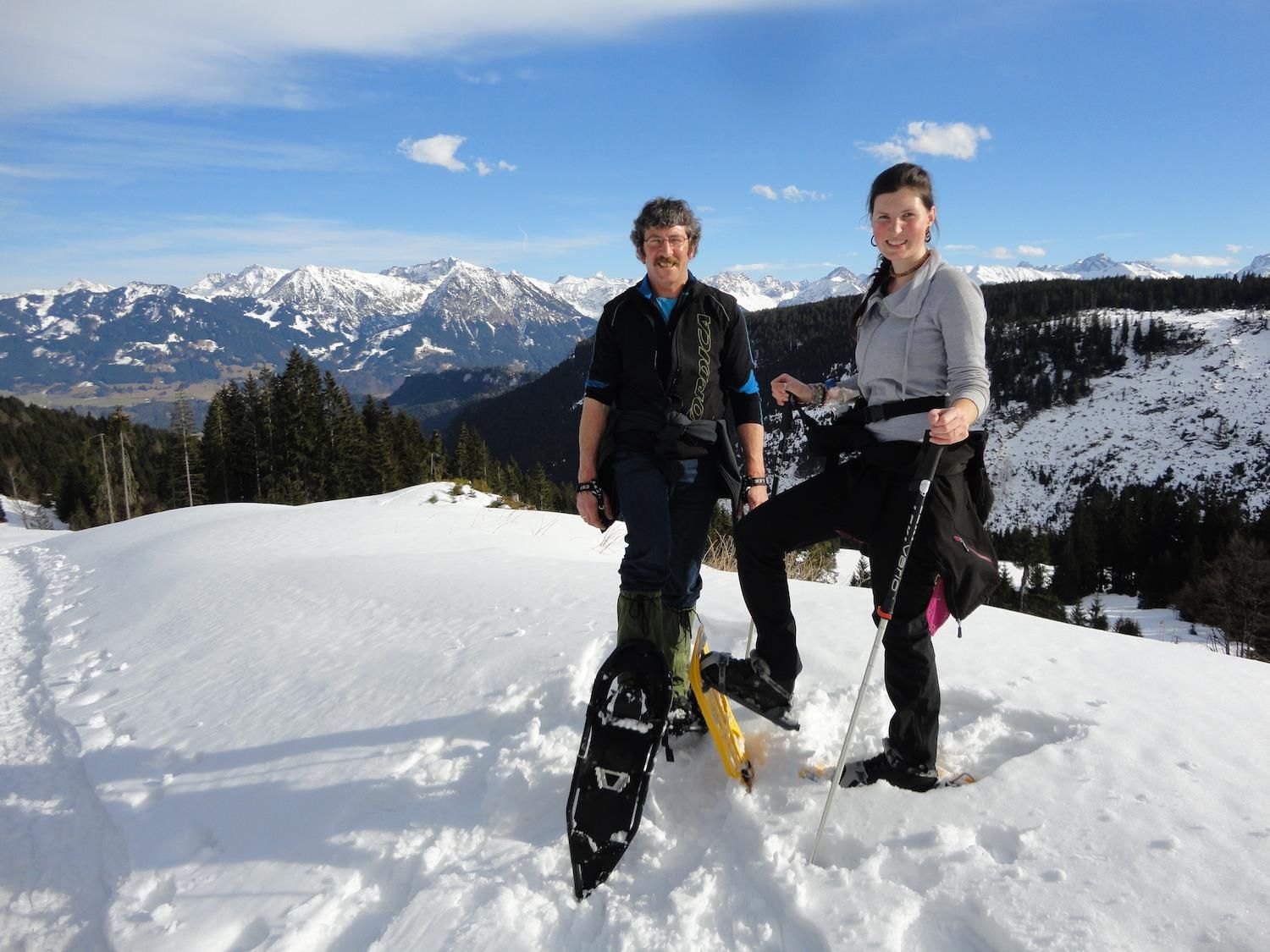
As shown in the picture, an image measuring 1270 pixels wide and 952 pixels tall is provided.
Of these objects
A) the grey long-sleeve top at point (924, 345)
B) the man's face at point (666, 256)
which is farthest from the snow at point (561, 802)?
the man's face at point (666, 256)

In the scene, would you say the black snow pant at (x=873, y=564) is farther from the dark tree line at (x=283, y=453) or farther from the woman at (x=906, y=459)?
the dark tree line at (x=283, y=453)

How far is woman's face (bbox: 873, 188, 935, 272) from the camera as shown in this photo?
2.94m

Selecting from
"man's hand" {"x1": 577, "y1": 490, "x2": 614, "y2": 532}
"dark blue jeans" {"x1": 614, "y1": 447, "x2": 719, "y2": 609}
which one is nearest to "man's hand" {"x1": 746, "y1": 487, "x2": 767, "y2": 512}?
"dark blue jeans" {"x1": 614, "y1": 447, "x2": 719, "y2": 609}

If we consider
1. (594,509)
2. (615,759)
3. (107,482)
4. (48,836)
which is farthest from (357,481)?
(615,759)

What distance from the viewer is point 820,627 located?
4797mm

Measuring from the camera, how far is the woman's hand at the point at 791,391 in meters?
3.50

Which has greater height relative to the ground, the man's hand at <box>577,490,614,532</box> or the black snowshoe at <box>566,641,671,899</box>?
the man's hand at <box>577,490,614,532</box>

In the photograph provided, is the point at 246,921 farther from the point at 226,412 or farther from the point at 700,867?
the point at 226,412

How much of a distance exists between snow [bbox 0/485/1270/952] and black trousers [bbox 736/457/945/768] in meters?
0.36

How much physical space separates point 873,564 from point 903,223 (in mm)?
→ 1531

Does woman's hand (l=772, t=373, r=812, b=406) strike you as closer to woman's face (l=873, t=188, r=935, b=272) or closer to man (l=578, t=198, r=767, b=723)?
man (l=578, t=198, r=767, b=723)

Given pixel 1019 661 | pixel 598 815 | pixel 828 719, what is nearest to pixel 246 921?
pixel 598 815

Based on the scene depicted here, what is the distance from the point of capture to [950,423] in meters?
2.62

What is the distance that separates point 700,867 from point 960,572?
66.2 inches
